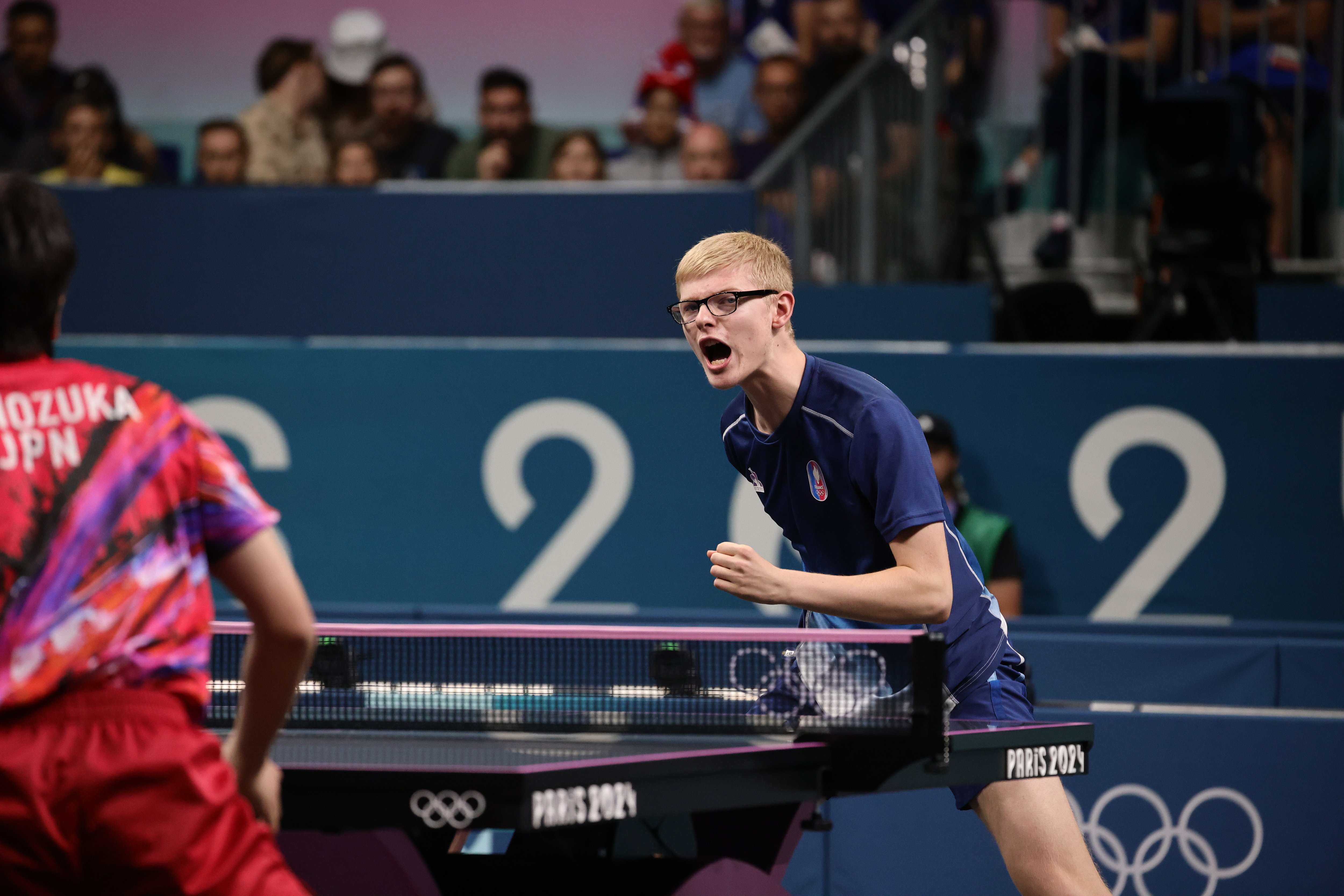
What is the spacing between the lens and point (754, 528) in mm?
5836

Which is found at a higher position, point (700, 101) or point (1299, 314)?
point (700, 101)

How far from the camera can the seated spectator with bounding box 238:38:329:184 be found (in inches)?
298

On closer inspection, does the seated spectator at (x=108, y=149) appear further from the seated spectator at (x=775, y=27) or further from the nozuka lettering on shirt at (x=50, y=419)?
the nozuka lettering on shirt at (x=50, y=419)

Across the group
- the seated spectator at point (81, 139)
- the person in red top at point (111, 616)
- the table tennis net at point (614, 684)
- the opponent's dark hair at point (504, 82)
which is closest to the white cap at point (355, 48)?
the opponent's dark hair at point (504, 82)

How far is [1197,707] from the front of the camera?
480cm

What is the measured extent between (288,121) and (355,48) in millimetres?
802

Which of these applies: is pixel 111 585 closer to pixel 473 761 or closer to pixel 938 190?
pixel 473 761

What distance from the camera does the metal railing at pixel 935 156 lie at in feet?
22.4

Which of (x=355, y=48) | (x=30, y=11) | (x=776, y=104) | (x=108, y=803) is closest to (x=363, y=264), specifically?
(x=355, y=48)

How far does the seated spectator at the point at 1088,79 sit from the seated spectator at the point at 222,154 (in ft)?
13.2

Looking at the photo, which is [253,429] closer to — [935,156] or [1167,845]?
[935,156]

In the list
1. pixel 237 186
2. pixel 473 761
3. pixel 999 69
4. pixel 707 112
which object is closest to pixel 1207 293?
pixel 999 69

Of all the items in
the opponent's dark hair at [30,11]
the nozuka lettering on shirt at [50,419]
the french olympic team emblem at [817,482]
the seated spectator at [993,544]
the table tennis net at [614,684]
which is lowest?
the seated spectator at [993,544]

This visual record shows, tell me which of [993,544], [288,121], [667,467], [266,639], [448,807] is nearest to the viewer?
[266,639]
